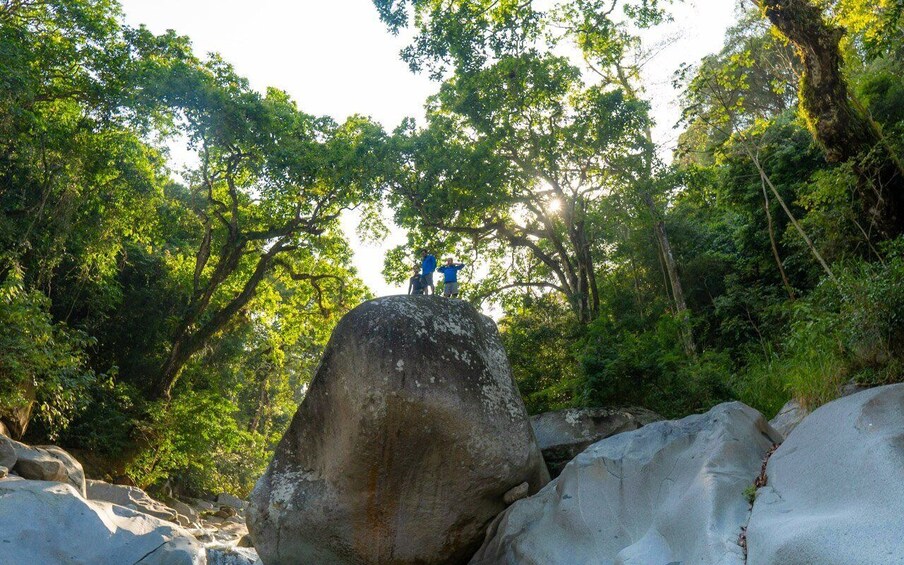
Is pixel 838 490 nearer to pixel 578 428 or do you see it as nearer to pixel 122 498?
pixel 578 428

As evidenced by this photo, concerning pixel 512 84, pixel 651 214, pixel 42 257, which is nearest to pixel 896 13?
pixel 512 84

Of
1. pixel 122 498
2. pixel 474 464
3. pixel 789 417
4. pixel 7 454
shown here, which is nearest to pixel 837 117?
pixel 789 417

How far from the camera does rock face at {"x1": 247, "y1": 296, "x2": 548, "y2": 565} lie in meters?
7.91

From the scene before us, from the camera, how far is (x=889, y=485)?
14.9 feet

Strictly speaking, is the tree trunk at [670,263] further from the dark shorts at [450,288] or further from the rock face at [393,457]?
the rock face at [393,457]

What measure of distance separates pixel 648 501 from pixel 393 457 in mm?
2943

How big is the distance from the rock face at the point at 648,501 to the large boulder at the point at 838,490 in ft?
1.16

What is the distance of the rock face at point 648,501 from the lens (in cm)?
566

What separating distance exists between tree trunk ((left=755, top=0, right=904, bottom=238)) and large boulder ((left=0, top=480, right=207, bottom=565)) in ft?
33.8

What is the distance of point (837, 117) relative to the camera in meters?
8.97

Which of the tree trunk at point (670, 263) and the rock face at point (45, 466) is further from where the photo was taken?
the tree trunk at point (670, 263)

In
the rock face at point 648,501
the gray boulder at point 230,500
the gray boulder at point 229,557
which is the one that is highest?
the rock face at point 648,501

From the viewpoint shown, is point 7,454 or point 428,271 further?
point 428,271

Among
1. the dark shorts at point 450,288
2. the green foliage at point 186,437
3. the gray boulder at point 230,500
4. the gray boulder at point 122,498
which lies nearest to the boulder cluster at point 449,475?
the dark shorts at point 450,288
